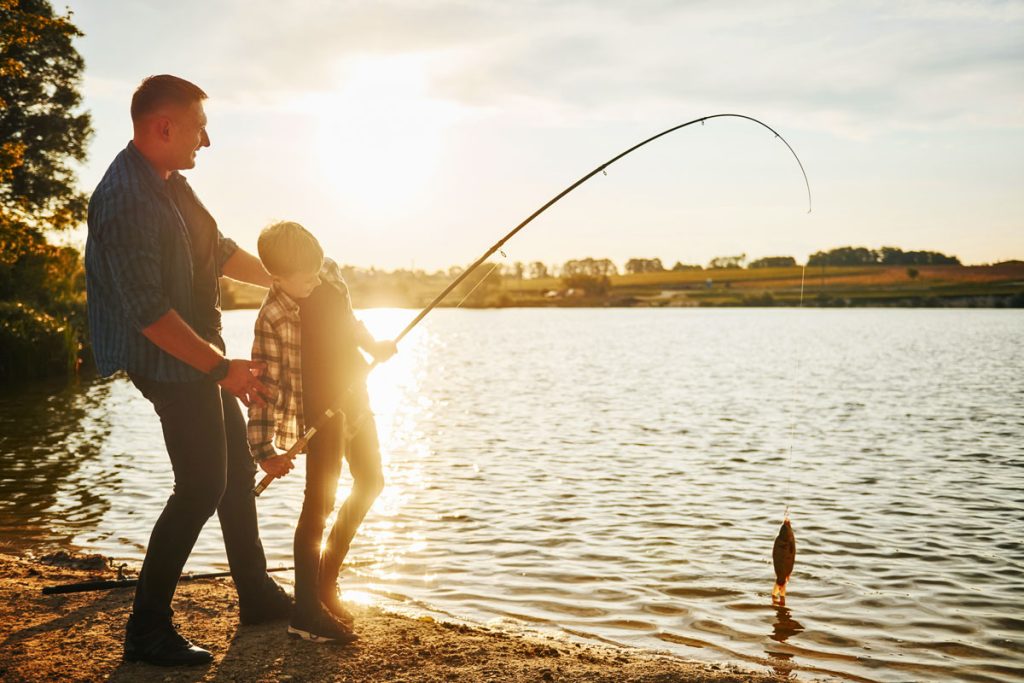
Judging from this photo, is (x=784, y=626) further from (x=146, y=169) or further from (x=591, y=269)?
(x=591, y=269)

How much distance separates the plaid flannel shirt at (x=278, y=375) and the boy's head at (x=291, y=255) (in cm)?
11

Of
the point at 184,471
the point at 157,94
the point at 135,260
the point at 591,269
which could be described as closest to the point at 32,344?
the point at 184,471

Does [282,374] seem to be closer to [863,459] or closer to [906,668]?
[906,668]

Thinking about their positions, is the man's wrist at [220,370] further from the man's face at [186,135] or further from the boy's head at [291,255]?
the man's face at [186,135]

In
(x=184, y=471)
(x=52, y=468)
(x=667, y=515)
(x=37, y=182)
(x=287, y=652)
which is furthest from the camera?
(x=37, y=182)

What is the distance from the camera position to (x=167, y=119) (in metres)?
3.98

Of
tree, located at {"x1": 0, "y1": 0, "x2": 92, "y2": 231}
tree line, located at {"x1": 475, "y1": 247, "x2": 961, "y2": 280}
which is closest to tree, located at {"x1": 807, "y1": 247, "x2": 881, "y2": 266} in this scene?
tree line, located at {"x1": 475, "y1": 247, "x2": 961, "y2": 280}

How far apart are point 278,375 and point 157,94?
1.47 meters

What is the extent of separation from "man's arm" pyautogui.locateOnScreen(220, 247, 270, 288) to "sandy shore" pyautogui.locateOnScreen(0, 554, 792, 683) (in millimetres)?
1934

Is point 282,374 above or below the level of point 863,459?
above

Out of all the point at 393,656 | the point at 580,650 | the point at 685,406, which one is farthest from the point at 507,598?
the point at 685,406

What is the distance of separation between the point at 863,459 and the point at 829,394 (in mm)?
11336

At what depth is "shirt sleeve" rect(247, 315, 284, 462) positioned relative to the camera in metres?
4.36

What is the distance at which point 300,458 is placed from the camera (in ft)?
43.8
